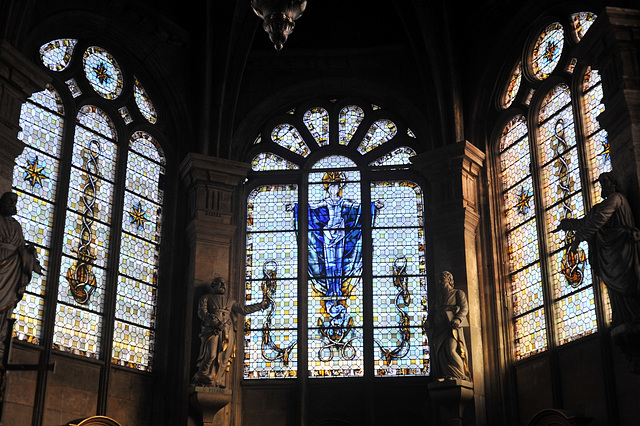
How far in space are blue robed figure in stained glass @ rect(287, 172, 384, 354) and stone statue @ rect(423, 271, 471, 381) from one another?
69.7 inches

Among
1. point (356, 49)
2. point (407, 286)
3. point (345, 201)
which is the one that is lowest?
point (407, 286)

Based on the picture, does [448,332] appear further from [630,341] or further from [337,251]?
[630,341]

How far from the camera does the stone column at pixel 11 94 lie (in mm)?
12135

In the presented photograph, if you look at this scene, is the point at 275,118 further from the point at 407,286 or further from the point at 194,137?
the point at 407,286

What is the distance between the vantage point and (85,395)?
43.8 ft

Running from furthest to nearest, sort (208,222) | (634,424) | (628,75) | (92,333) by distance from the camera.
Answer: (208,222)
(92,333)
(628,75)
(634,424)

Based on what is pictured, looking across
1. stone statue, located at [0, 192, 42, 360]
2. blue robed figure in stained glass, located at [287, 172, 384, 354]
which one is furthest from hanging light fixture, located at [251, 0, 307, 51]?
blue robed figure in stained glass, located at [287, 172, 384, 354]

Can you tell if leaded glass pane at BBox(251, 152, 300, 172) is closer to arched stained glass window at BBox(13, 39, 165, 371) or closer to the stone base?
arched stained glass window at BBox(13, 39, 165, 371)


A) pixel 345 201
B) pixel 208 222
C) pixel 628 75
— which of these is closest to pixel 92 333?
pixel 208 222

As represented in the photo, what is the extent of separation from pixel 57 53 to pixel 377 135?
17.1 ft

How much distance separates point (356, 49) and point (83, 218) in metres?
5.47

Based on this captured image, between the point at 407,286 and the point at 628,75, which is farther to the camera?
the point at 407,286

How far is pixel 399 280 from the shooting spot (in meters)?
15.1

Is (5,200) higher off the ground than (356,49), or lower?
lower
